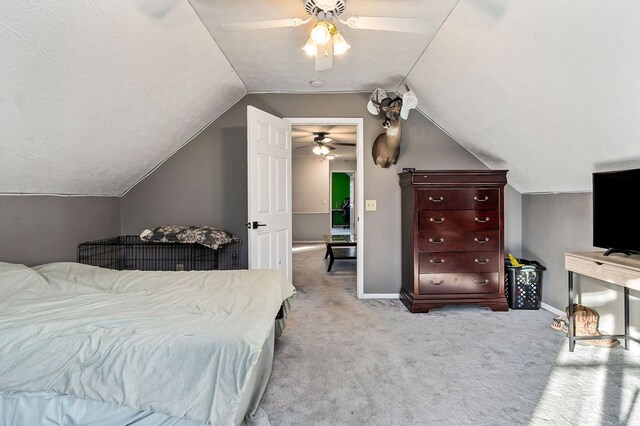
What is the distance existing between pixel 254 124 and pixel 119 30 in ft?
4.69

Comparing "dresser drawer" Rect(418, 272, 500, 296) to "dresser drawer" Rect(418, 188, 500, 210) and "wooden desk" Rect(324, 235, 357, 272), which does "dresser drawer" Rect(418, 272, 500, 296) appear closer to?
"dresser drawer" Rect(418, 188, 500, 210)

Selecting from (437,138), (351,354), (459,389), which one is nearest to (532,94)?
(437,138)

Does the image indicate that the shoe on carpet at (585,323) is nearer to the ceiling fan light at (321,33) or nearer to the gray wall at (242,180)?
the gray wall at (242,180)

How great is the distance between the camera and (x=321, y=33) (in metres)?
2.01

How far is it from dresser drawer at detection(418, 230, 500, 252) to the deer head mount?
98 cm

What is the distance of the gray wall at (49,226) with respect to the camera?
2484 mm

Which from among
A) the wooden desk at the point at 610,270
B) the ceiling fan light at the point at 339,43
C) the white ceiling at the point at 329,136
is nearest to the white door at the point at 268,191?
the ceiling fan light at the point at 339,43

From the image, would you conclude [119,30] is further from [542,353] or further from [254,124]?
[542,353]

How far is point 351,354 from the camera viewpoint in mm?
2406

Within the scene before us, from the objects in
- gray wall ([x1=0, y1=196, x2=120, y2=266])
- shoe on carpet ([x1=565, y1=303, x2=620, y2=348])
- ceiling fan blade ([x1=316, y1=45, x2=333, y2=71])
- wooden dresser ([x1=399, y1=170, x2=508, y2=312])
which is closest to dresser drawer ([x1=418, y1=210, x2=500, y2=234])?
wooden dresser ([x1=399, y1=170, x2=508, y2=312])

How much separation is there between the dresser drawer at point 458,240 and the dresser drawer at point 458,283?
0.27 m

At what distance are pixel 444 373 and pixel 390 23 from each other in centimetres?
218

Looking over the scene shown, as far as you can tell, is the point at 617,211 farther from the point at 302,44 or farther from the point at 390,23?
the point at 302,44

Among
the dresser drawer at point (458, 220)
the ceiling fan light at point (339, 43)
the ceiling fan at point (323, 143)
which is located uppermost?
the ceiling fan at point (323, 143)
